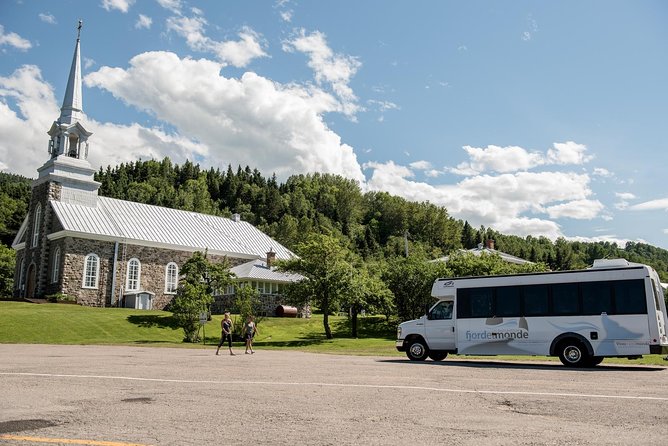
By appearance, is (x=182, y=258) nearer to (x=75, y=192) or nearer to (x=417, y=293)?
(x=75, y=192)

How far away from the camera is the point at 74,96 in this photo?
50.6 meters

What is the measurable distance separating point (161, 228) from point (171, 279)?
486cm

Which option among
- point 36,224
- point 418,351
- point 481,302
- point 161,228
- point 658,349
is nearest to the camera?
point 658,349

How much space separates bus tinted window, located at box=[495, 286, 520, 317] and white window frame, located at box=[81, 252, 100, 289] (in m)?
36.4

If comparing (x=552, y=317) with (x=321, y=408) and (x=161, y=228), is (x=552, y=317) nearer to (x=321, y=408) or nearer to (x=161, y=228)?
(x=321, y=408)

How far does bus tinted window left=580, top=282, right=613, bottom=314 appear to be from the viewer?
17906mm

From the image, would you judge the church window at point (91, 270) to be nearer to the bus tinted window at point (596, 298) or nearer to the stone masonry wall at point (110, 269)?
the stone masonry wall at point (110, 269)

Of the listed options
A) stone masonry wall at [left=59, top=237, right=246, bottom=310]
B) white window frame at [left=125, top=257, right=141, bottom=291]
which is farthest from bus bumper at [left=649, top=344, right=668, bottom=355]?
white window frame at [left=125, top=257, right=141, bottom=291]

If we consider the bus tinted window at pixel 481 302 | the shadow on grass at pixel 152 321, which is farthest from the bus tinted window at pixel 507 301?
the shadow on grass at pixel 152 321

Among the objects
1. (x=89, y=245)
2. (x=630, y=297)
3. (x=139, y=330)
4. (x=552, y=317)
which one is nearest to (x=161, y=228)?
(x=89, y=245)

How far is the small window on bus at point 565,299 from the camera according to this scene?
60.1ft

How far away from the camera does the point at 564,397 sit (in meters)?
10.1

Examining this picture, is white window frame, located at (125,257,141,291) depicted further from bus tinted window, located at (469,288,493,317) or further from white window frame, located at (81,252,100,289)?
bus tinted window, located at (469,288,493,317)

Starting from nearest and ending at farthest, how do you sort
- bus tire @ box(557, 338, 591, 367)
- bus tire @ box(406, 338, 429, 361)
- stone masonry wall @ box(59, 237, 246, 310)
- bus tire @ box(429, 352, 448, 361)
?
bus tire @ box(557, 338, 591, 367)
bus tire @ box(406, 338, 429, 361)
bus tire @ box(429, 352, 448, 361)
stone masonry wall @ box(59, 237, 246, 310)
